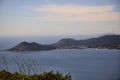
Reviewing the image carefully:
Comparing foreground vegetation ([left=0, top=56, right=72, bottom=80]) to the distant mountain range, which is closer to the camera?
foreground vegetation ([left=0, top=56, right=72, bottom=80])

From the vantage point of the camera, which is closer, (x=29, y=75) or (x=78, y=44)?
(x=29, y=75)

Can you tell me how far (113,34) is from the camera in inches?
164

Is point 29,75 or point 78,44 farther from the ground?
point 78,44

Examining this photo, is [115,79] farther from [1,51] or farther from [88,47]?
[1,51]

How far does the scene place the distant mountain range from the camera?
3.96 m

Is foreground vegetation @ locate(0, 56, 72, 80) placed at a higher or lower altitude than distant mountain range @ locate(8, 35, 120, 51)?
lower

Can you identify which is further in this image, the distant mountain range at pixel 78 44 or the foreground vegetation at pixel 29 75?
the distant mountain range at pixel 78 44

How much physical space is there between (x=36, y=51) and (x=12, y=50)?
17.3 inches

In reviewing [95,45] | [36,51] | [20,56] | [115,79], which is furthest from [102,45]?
[20,56]

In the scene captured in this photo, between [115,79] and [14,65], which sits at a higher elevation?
[14,65]

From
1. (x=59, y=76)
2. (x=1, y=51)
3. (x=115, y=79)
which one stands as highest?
(x=1, y=51)

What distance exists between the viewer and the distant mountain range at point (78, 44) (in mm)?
3963

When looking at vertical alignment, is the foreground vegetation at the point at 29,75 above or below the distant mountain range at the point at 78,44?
below

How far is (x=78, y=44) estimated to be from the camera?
14.4ft
